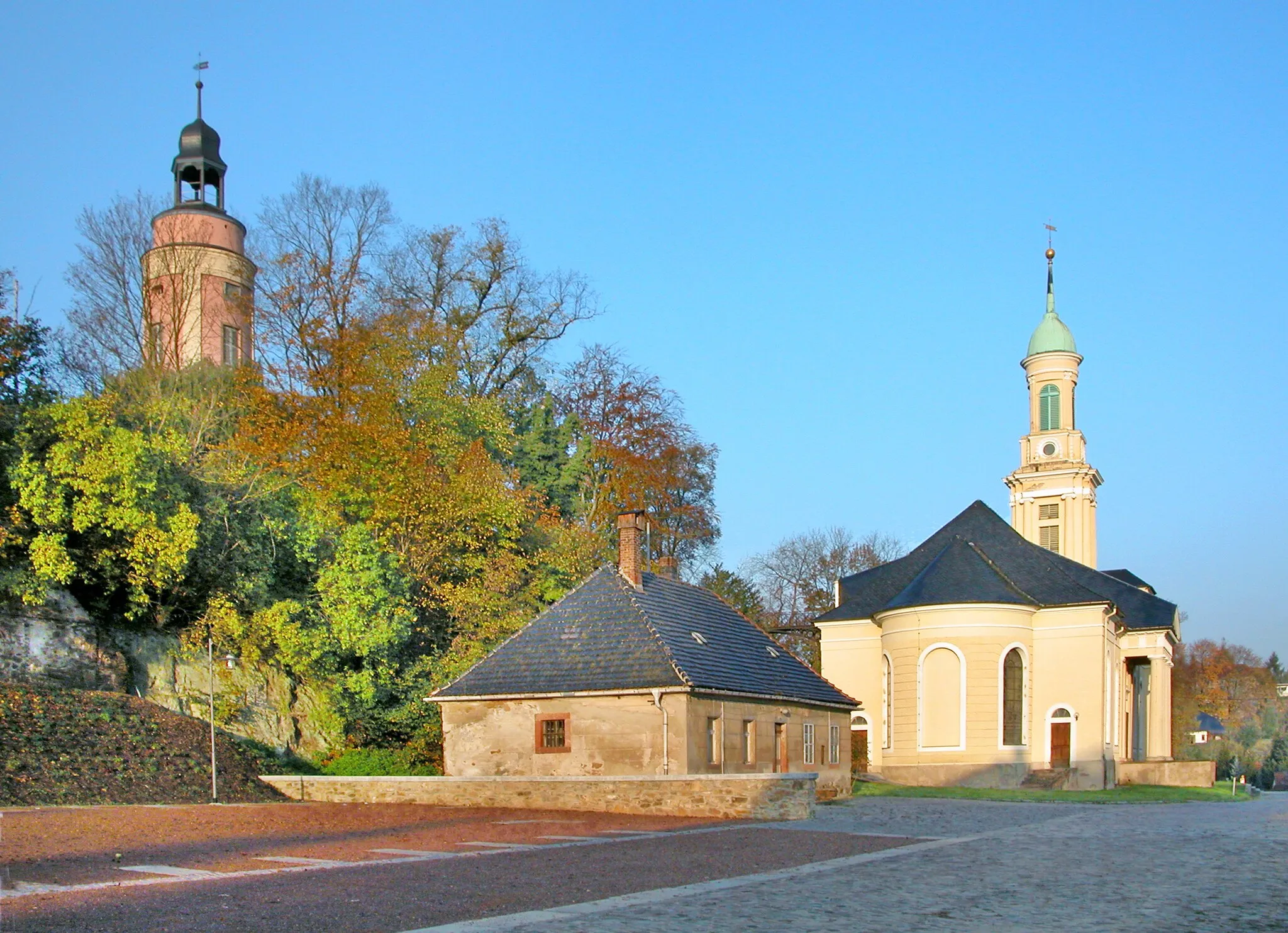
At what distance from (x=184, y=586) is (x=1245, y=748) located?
70.4 m

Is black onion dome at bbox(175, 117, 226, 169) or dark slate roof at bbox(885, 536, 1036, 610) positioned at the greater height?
black onion dome at bbox(175, 117, 226, 169)

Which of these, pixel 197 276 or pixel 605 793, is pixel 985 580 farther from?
pixel 197 276

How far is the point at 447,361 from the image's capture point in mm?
37969

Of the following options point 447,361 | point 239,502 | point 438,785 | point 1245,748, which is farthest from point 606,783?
point 1245,748

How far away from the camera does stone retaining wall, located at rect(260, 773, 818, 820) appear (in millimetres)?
20250

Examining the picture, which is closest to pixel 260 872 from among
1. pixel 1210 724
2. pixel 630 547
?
pixel 630 547

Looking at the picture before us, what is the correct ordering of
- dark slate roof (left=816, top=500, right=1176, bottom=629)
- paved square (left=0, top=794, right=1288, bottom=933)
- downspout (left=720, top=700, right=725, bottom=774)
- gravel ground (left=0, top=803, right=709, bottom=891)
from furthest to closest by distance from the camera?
dark slate roof (left=816, top=500, right=1176, bottom=629)
downspout (left=720, top=700, right=725, bottom=774)
gravel ground (left=0, top=803, right=709, bottom=891)
paved square (left=0, top=794, right=1288, bottom=933)

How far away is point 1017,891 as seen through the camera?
1166 cm

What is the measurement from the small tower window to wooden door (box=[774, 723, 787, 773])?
24834 mm

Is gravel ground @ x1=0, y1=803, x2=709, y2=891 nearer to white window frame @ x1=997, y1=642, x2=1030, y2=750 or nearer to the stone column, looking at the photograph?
white window frame @ x1=997, y1=642, x2=1030, y2=750

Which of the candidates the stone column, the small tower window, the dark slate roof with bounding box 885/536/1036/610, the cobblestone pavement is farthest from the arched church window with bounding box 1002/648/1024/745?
the small tower window

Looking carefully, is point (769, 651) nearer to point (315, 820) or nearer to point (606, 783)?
point (606, 783)

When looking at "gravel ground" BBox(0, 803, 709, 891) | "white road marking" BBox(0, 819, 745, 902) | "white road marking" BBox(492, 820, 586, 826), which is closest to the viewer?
"white road marking" BBox(0, 819, 745, 902)

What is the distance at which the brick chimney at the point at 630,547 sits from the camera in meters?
29.2
